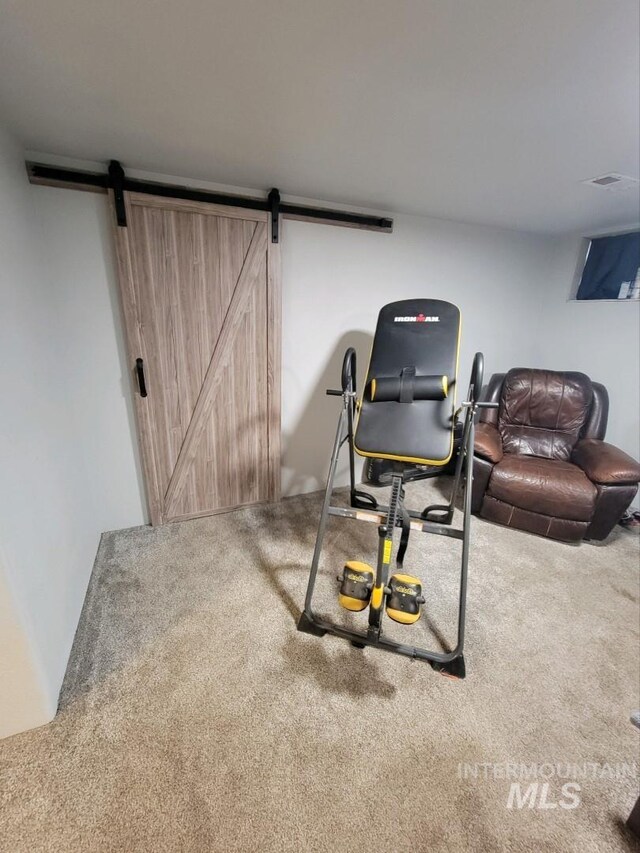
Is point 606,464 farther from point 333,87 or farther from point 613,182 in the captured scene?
point 333,87

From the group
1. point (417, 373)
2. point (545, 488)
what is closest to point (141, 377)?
point (417, 373)

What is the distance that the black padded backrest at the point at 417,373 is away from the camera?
176 centimetres

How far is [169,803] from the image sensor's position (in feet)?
3.54

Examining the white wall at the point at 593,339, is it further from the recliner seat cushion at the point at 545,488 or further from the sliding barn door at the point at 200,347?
the sliding barn door at the point at 200,347

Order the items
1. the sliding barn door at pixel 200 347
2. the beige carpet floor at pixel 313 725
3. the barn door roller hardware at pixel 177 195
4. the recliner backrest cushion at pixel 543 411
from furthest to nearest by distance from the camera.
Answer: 1. the recliner backrest cushion at pixel 543 411
2. the sliding barn door at pixel 200 347
3. the barn door roller hardware at pixel 177 195
4. the beige carpet floor at pixel 313 725

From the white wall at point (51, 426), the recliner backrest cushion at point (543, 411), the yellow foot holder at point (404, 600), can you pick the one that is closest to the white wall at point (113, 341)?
the white wall at point (51, 426)

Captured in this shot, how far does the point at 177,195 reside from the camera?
194 centimetres

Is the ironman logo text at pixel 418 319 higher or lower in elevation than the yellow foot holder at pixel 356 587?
higher

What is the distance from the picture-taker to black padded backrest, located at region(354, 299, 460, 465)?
176cm

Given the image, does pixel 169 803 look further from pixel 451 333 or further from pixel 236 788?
pixel 451 333

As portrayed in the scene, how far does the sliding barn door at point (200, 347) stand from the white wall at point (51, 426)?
161mm

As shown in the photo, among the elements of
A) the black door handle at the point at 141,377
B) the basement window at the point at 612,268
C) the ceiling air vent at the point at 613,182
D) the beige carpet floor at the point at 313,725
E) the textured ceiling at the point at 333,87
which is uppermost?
the ceiling air vent at the point at 613,182

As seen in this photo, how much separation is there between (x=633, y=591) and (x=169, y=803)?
2.53 m

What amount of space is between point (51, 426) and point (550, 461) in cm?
331
